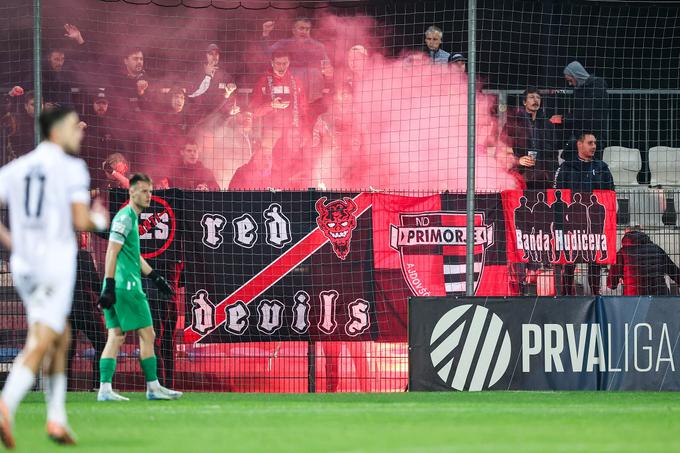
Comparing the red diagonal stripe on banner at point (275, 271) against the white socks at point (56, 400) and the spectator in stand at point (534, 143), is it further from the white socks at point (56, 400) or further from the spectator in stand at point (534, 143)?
the white socks at point (56, 400)

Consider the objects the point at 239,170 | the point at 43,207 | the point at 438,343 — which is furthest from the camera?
the point at 239,170

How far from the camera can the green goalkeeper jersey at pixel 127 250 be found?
11242 millimetres

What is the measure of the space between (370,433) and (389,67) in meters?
9.96

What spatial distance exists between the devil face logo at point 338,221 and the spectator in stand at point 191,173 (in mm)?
3160

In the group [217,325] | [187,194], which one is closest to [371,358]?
[217,325]

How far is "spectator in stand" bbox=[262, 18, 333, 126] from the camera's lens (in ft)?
56.5

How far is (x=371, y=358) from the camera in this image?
44.1 ft

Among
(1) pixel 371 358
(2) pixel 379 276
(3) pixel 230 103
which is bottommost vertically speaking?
(1) pixel 371 358

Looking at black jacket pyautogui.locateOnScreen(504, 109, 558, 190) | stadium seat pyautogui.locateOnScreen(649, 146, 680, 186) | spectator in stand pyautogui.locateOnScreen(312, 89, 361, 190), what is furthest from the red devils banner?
spectator in stand pyautogui.locateOnScreen(312, 89, 361, 190)

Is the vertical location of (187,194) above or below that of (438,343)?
above

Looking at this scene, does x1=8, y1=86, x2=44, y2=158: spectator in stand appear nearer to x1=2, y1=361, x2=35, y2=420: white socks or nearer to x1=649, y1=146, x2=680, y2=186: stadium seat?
x1=649, y1=146, x2=680, y2=186: stadium seat

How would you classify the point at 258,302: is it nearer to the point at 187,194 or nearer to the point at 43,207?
the point at 187,194

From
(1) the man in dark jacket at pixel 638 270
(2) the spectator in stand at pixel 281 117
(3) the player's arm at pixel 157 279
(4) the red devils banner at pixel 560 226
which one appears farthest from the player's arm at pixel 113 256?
(1) the man in dark jacket at pixel 638 270

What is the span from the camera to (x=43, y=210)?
727cm
